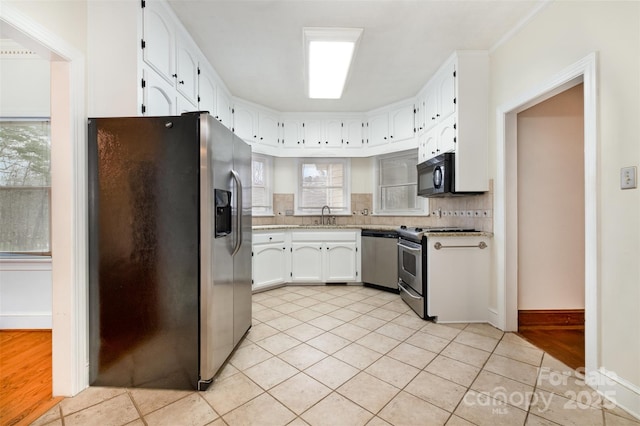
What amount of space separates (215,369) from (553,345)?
2.58 meters

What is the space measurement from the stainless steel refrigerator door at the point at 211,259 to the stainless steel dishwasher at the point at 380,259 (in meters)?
2.33

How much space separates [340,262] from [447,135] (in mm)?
2115

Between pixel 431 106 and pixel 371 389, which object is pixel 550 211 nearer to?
pixel 431 106

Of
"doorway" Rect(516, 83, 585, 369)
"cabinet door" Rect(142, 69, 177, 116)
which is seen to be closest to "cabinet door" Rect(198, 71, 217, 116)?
"cabinet door" Rect(142, 69, 177, 116)

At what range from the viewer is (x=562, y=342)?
Answer: 2184 millimetres

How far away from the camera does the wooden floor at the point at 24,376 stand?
4.69ft

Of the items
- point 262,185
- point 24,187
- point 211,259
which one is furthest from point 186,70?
point 262,185

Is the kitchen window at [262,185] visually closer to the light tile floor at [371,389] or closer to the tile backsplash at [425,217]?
the tile backsplash at [425,217]

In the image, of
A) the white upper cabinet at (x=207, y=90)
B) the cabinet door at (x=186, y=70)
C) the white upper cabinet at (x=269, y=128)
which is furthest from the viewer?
the white upper cabinet at (x=269, y=128)

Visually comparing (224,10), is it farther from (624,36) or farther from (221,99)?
(624,36)

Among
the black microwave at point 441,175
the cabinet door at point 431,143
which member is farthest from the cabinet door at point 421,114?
the black microwave at point 441,175

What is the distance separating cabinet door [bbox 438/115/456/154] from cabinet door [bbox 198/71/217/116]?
8.26ft

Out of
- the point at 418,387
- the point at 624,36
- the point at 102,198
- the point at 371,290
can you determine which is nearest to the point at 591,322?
the point at 418,387

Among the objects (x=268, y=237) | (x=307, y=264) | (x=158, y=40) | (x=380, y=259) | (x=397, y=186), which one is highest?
(x=158, y=40)
